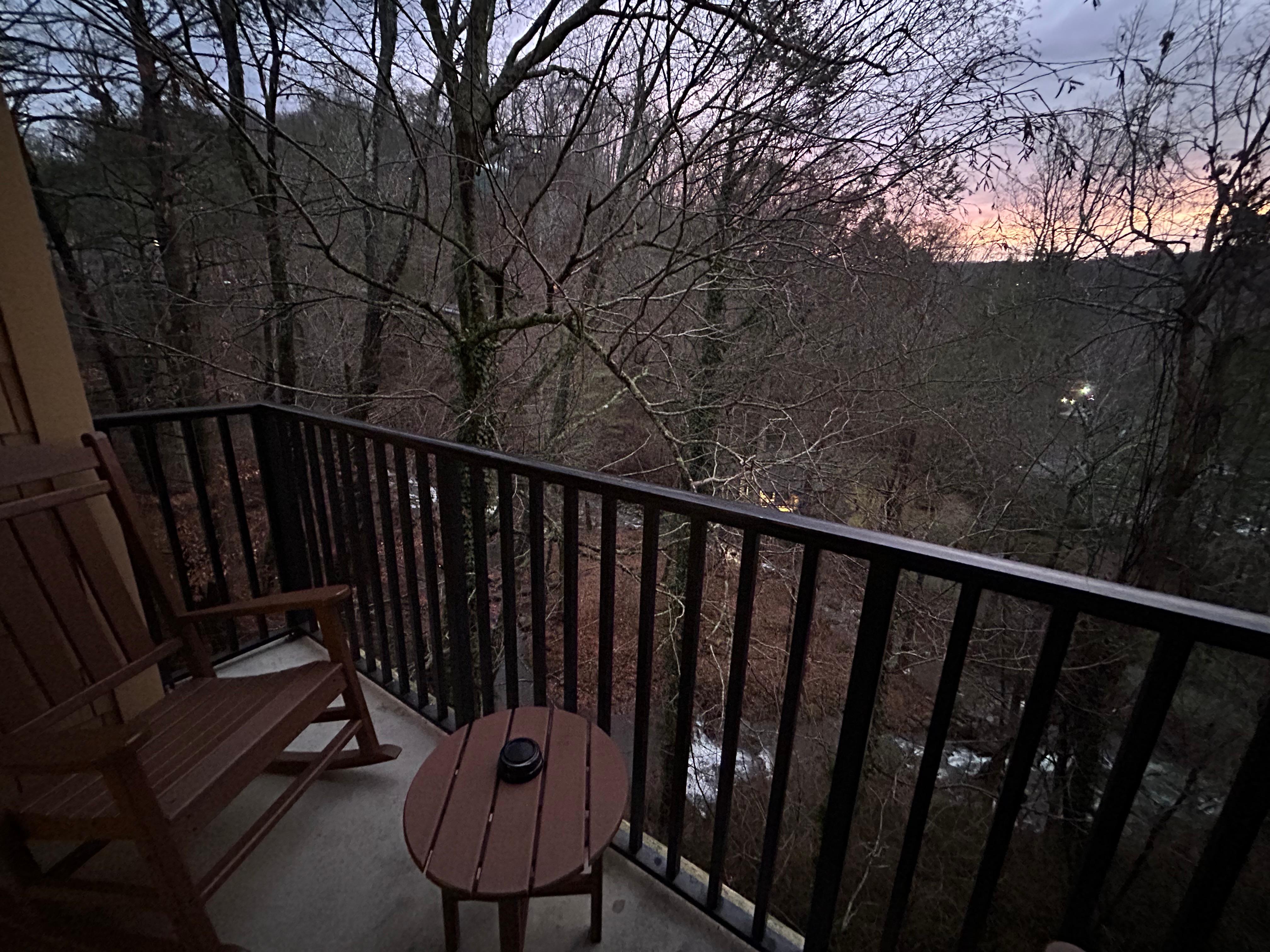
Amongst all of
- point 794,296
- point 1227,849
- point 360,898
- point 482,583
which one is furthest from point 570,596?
point 794,296

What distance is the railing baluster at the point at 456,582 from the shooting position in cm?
169

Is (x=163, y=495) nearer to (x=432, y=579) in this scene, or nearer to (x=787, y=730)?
(x=432, y=579)

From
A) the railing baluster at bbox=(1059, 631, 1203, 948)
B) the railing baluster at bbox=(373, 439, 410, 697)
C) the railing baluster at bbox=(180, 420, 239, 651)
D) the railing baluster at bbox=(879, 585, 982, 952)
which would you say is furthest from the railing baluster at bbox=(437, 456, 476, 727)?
the railing baluster at bbox=(1059, 631, 1203, 948)

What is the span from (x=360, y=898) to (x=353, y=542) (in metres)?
1.23

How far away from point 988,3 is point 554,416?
473 cm

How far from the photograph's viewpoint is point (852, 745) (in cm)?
112

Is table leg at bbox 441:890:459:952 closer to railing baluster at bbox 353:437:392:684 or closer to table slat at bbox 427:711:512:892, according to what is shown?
table slat at bbox 427:711:512:892

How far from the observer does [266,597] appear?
5.42ft

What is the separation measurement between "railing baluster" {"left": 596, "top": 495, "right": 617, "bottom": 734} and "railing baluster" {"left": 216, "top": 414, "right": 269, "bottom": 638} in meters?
1.52

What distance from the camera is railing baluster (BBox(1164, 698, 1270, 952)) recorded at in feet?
2.42

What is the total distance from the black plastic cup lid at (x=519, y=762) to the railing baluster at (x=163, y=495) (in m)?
1.49

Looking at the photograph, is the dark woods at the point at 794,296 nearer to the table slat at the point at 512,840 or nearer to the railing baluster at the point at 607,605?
the railing baluster at the point at 607,605

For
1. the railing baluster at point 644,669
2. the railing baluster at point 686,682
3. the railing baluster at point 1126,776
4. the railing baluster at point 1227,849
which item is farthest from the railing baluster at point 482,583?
the railing baluster at point 1227,849

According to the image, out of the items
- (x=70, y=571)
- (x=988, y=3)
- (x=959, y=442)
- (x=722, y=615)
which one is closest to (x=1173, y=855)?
(x=959, y=442)
